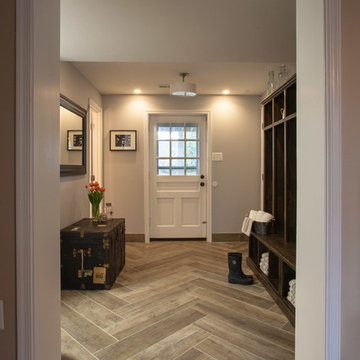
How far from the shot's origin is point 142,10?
6.22 feet

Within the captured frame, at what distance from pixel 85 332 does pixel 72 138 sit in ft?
6.54

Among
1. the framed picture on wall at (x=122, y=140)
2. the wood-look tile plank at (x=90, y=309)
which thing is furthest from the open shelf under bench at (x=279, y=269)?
the framed picture on wall at (x=122, y=140)

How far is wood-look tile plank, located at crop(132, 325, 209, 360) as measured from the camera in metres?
1.90

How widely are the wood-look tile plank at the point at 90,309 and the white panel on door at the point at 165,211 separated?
7.43ft

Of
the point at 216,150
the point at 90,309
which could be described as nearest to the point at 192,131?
the point at 216,150

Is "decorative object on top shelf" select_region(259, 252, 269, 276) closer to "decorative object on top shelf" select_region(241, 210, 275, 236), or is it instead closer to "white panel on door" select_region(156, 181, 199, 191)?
"decorative object on top shelf" select_region(241, 210, 275, 236)

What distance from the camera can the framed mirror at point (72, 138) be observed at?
307cm

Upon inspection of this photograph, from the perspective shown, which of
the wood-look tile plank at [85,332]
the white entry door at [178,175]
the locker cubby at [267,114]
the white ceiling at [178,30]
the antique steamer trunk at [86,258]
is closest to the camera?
the white ceiling at [178,30]

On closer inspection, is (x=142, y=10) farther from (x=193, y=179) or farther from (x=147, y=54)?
(x=193, y=179)
